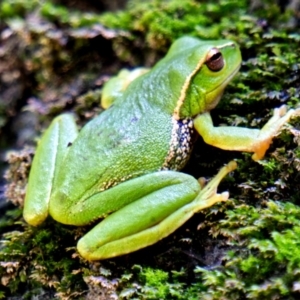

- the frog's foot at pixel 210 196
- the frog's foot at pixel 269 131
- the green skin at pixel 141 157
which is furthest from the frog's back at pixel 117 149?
the frog's foot at pixel 269 131

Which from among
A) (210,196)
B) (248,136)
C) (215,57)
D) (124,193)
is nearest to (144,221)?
(124,193)

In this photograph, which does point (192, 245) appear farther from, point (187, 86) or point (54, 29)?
point (54, 29)

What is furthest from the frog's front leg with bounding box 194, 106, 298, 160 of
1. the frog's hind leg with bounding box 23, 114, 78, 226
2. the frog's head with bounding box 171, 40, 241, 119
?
the frog's hind leg with bounding box 23, 114, 78, 226

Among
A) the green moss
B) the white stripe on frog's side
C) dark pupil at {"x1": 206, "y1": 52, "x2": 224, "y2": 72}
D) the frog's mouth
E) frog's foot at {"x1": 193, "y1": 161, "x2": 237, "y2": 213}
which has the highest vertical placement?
dark pupil at {"x1": 206, "y1": 52, "x2": 224, "y2": 72}

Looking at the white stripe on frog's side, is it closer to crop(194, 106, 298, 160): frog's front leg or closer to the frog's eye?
crop(194, 106, 298, 160): frog's front leg

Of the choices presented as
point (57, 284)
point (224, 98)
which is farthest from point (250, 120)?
point (57, 284)

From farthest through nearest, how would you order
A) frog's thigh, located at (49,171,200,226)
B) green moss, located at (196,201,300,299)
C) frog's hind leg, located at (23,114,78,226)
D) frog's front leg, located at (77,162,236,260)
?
frog's hind leg, located at (23,114,78,226) < frog's thigh, located at (49,171,200,226) < frog's front leg, located at (77,162,236,260) < green moss, located at (196,201,300,299)

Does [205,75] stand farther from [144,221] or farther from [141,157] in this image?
[144,221]

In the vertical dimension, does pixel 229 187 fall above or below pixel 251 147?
below
